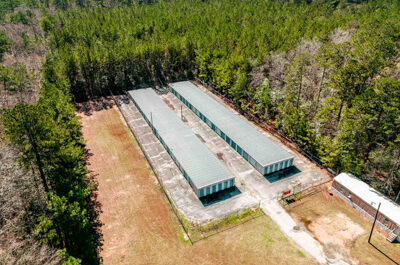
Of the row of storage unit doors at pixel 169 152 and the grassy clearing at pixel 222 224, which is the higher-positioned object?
the row of storage unit doors at pixel 169 152

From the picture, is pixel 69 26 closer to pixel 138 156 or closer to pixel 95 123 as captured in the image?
pixel 95 123

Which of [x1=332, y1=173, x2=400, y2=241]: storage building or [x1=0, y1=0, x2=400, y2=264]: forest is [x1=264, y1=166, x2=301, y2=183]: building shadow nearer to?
[x1=0, y1=0, x2=400, y2=264]: forest

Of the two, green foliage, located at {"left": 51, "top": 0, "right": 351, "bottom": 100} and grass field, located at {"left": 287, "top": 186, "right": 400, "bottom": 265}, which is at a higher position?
green foliage, located at {"left": 51, "top": 0, "right": 351, "bottom": 100}

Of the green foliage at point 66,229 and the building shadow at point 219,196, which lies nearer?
the green foliage at point 66,229

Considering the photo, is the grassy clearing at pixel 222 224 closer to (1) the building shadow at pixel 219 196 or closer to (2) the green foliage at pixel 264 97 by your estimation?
(1) the building shadow at pixel 219 196

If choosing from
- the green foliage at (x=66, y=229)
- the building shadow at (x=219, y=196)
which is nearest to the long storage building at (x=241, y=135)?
the building shadow at (x=219, y=196)

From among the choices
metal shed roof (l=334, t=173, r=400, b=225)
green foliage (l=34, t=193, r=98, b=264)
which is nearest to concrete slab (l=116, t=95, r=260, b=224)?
green foliage (l=34, t=193, r=98, b=264)

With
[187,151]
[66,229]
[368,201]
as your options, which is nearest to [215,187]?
[187,151]
